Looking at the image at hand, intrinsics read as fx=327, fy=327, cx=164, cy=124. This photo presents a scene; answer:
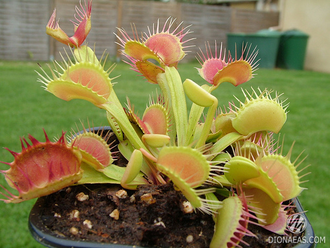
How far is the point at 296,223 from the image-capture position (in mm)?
657

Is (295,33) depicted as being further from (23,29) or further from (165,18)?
(23,29)

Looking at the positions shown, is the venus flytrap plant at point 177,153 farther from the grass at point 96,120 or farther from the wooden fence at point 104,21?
the wooden fence at point 104,21

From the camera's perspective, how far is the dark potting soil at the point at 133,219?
0.58 meters

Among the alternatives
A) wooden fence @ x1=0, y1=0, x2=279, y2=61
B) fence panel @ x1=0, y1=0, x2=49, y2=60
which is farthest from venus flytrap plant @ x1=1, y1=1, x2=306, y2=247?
fence panel @ x1=0, y1=0, x2=49, y2=60

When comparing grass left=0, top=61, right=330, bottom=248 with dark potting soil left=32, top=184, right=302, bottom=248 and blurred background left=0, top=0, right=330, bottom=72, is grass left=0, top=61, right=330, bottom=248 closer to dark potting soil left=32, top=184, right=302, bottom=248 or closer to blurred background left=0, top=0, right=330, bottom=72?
dark potting soil left=32, top=184, right=302, bottom=248

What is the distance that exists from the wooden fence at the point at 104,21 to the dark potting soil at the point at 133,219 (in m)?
4.75

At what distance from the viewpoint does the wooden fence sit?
225 inches

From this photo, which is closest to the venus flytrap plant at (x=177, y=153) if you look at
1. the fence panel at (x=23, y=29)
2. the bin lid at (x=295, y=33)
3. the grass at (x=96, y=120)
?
the grass at (x=96, y=120)

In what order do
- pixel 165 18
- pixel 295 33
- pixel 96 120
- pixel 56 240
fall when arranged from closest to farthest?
pixel 56 240, pixel 96 120, pixel 295 33, pixel 165 18

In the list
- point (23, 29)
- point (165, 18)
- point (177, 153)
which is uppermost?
point (165, 18)

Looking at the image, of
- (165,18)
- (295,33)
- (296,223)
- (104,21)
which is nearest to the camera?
(296,223)

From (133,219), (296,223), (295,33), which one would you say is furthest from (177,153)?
(295,33)

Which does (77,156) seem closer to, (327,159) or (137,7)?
(327,159)

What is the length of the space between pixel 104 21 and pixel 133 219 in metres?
6.12
